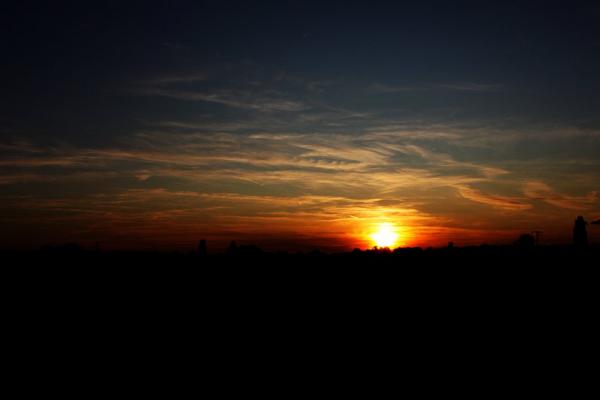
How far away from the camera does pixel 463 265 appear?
919 inches

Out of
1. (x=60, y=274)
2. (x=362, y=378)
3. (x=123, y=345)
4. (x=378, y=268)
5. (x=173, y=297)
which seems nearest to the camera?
(x=362, y=378)

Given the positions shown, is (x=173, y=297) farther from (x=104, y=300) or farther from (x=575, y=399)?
(x=575, y=399)

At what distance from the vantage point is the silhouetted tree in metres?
31.1

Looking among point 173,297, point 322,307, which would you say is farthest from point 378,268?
point 173,297

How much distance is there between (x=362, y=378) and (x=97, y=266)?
16.3m

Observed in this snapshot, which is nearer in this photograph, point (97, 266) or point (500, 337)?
point (500, 337)

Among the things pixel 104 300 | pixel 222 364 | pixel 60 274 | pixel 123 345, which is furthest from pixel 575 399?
pixel 60 274

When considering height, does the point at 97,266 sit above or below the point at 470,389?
above

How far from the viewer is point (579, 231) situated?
Result: 103 ft

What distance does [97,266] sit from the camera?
24516mm

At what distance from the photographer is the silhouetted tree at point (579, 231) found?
31.1 metres

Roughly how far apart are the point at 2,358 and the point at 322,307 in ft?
30.5

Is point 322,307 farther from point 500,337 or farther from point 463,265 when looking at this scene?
point 463,265

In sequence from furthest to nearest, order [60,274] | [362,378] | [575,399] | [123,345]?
1. [60,274]
2. [123,345]
3. [362,378]
4. [575,399]
